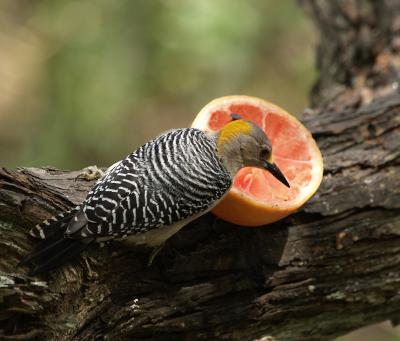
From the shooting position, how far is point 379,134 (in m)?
4.25

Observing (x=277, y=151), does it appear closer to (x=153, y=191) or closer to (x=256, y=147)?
(x=256, y=147)

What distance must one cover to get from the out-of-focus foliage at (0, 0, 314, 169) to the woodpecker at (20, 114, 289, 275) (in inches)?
153

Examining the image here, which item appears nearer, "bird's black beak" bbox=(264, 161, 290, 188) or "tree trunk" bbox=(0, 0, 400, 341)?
"tree trunk" bbox=(0, 0, 400, 341)

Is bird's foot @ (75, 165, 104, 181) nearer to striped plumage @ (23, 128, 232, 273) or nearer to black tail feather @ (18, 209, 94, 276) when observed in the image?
striped plumage @ (23, 128, 232, 273)

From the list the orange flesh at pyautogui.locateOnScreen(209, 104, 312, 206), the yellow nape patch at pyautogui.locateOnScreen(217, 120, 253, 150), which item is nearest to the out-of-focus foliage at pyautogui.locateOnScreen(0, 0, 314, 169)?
the orange flesh at pyautogui.locateOnScreen(209, 104, 312, 206)

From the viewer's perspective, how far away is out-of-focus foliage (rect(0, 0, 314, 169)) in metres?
7.62

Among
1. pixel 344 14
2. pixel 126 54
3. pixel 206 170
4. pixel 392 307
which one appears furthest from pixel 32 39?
pixel 392 307

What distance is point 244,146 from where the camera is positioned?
3.87 m

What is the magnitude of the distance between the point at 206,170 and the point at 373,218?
1.02 metres

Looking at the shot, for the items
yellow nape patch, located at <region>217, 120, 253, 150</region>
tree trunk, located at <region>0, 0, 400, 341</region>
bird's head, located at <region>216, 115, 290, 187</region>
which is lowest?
tree trunk, located at <region>0, 0, 400, 341</region>

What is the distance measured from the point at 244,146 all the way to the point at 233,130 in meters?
0.12

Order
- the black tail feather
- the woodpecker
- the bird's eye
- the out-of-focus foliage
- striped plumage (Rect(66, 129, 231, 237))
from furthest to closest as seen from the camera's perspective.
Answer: the out-of-focus foliage < the bird's eye < striped plumage (Rect(66, 129, 231, 237)) < the woodpecker < the black tail feather

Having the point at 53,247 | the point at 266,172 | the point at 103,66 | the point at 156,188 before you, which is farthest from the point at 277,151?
the point at 103,66

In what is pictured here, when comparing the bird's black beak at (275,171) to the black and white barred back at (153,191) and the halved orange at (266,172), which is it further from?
the black and white barred back at (153,191)
